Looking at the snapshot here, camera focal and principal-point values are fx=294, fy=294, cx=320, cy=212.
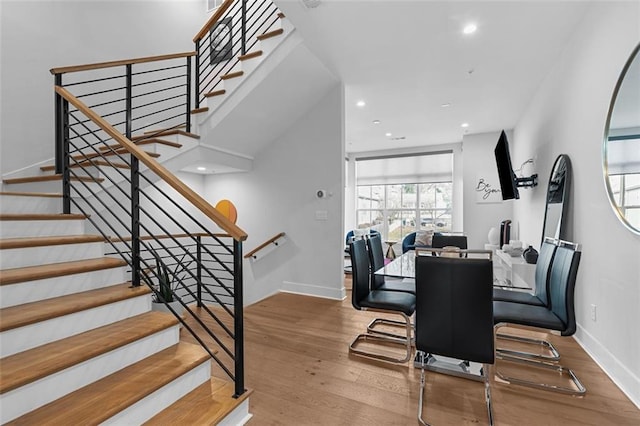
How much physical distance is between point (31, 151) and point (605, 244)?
18.2 ft

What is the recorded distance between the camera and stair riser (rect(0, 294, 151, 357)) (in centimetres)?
141

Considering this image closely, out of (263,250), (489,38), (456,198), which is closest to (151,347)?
(263,250)

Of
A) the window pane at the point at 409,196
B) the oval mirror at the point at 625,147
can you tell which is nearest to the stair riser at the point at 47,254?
the oval mirror at the point at 625,147

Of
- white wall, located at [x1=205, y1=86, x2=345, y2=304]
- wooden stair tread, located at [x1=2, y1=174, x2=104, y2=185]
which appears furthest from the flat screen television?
wooden stair tread, located at [x1=2, y1=174, x2=104, y2=185]

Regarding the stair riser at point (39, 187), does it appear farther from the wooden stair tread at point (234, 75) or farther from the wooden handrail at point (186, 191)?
the wooden stair tread at point (234, 75)

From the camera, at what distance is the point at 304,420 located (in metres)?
1.70

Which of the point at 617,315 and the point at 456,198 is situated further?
the point at 456,198

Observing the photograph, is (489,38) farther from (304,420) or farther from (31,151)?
(31,151)

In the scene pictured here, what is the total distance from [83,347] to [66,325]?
21 centimetres

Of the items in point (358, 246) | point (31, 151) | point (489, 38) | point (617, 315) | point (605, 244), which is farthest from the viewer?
point (31, 151)

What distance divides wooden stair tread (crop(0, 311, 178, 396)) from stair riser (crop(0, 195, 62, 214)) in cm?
141

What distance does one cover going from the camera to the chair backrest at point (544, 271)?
7.54 feet

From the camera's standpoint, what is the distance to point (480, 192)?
6422mm

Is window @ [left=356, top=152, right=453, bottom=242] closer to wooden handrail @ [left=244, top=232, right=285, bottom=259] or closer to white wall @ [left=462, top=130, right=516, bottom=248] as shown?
white wall @ [left=462, top=130, right=516, bottom=248]
